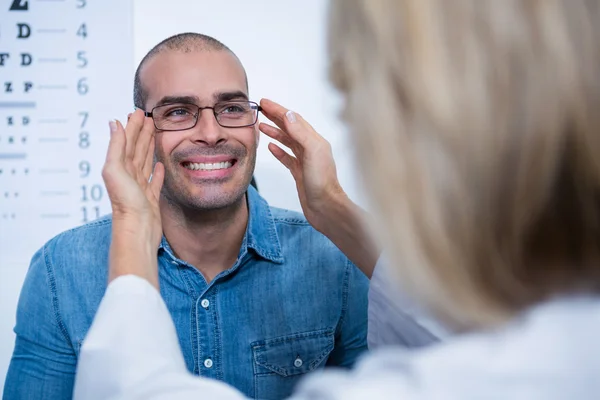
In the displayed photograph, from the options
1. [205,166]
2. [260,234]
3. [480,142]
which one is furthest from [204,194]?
[480,142]

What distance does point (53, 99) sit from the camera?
2055 mm

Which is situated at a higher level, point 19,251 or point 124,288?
point 124,288

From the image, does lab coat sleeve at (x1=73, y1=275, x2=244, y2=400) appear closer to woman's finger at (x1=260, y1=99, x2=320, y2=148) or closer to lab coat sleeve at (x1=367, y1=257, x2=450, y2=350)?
lab coat sleeve at (x1=367, y1=257, x2=450, y2=350)

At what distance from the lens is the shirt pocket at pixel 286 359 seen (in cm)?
146

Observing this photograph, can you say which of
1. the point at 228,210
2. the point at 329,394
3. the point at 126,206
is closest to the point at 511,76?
the point at 329,394

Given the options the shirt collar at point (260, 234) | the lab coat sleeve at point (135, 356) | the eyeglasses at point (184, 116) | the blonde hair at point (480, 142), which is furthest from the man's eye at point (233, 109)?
the blonde hair at point (480, 142)

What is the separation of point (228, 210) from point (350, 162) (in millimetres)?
954

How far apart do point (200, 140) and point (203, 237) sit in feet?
0.78

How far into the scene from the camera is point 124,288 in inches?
30.1

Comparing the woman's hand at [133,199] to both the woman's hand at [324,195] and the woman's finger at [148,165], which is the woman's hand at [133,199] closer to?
the woman's finger at [148,165]

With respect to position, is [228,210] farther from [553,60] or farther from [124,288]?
[553,60]

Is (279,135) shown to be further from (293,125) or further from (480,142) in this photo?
(480,142)

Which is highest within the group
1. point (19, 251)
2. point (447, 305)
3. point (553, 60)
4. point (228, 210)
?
point (553, 60)

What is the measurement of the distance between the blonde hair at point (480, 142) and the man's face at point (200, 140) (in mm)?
907
